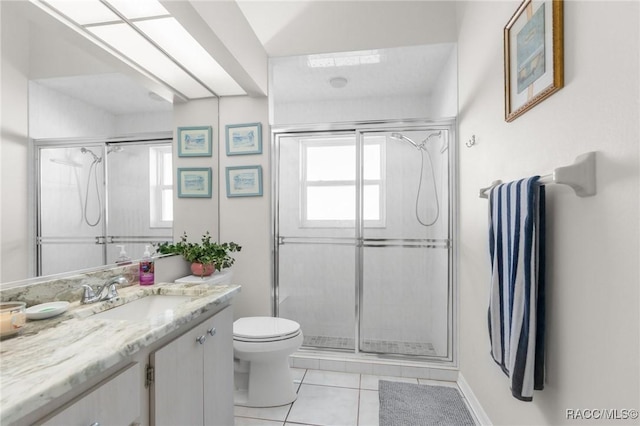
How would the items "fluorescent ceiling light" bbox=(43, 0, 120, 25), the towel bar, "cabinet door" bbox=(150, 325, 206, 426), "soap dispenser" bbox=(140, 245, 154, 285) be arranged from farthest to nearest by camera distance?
"soap dispenser" bbox=(140, 245, 154, 285)
"fluorescent ceiling light" bbox=(43, 0, 120, 25)
"cabinet door" bbox=(150, 325, 206, 426)
the towel bar

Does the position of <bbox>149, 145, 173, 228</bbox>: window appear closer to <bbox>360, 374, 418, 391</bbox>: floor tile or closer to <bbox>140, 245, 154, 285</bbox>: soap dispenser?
<bbox>140, 245, 154, 285</bbox>: soap dispenser

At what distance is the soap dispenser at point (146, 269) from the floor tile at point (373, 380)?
1.62m

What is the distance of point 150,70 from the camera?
186 cm

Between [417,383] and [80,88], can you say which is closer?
[80,88]

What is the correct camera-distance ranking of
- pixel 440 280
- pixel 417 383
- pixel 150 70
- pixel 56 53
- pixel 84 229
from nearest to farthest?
pixel 56 53, pixel 84 229, pixel 150 70, pixel 417 383, pixel 440 280

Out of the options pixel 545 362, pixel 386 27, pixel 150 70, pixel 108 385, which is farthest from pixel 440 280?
pixel 150 70

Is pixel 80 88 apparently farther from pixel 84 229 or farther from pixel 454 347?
pixel 454 347

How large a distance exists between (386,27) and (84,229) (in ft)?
7.97

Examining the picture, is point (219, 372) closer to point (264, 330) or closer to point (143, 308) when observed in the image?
point (143, 308)

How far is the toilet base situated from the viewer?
198 centimetres

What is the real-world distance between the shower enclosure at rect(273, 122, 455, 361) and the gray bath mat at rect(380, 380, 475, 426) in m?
0.30

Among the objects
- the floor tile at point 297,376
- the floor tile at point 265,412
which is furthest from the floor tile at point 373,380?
the floor tile at point 265,412

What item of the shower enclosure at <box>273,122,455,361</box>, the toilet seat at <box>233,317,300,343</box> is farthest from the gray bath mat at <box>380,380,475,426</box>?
the toilet seat at <box>233,317,300,343</box>

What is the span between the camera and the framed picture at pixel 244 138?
2.54 m
